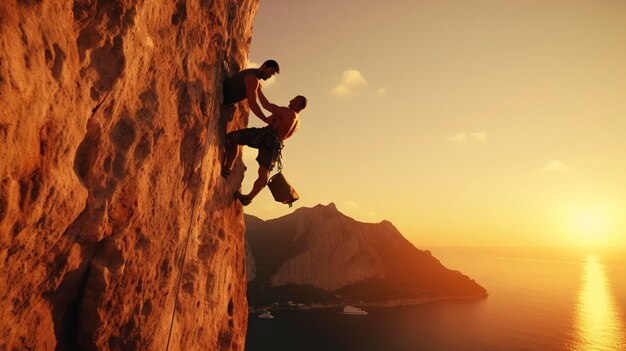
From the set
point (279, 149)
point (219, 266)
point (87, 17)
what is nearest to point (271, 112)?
point (279, 149)

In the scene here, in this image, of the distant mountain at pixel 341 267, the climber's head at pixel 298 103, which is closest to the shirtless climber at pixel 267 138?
the climber's head at pixel 298 103

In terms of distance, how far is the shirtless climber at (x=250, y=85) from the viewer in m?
6.48

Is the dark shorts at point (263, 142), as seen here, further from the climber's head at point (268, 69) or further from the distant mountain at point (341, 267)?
the distant mountain at point (341, 267)

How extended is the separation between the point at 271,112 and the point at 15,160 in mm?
4999

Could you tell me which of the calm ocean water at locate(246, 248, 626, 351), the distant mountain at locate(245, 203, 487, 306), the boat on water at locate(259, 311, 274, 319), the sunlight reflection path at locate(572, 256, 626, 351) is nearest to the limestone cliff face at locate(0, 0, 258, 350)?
the calm ocean water at locate(246, 248, 626, 351)

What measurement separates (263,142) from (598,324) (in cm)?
13761

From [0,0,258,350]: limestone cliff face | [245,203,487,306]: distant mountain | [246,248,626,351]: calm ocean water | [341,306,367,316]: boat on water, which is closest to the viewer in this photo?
Answer: [0,0,258,350]: limestone cliff face

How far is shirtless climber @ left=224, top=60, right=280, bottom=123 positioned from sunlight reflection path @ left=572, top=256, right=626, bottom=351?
104 meters

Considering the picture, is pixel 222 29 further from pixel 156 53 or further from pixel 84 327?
pixel 84 327

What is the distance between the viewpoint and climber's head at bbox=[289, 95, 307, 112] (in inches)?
300

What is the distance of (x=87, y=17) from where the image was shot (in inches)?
135

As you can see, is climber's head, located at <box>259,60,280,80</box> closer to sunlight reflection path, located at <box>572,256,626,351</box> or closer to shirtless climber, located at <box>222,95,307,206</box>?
shirtless climber, located at <box>222,95,307,206</box>

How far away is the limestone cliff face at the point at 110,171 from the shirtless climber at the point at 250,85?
318 millimetres

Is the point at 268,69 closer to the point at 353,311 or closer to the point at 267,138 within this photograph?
the point at 267,138
